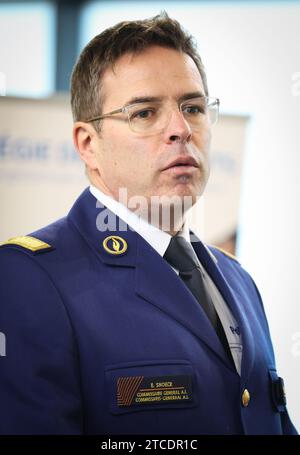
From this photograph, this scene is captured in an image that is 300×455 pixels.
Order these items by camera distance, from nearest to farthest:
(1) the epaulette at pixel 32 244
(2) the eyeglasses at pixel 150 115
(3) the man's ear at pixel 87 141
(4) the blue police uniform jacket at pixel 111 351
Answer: (4) the blue police uniform jacket at pixel 111 351 → (1) the epaulette at pixel 32 244 → (2) the eyeglasses at pixel 150 115 → (3) the man's ear at pixel 87 141

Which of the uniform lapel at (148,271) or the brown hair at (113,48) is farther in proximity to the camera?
the brown hair at (113,48)

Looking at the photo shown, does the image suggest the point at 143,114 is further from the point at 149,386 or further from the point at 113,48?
the point at 149,386

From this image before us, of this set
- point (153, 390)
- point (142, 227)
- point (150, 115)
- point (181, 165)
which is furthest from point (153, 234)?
point (153, 390)

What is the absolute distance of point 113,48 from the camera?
1573 mm

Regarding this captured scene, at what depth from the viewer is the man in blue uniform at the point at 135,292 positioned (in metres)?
1.31

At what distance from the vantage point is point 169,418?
1352 mm

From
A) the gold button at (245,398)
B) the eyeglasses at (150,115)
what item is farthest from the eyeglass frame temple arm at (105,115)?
the gold button at (245,398)

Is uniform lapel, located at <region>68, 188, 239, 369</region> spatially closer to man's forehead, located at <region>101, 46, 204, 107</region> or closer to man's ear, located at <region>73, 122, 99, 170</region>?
man's ear, located at <region>73, 122, 99, 170</region>

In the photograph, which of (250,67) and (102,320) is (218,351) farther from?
(250,67)

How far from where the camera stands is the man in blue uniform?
131cm

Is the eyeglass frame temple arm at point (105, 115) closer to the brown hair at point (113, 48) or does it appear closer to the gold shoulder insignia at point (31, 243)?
the brown hair at point (113, 48)

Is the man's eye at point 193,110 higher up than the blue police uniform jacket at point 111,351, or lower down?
higher up

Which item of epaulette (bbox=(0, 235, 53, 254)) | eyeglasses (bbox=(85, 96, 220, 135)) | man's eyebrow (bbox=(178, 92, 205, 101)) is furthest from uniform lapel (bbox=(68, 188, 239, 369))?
man's eyebrow (bbox=(178, 92, 205, 101))
